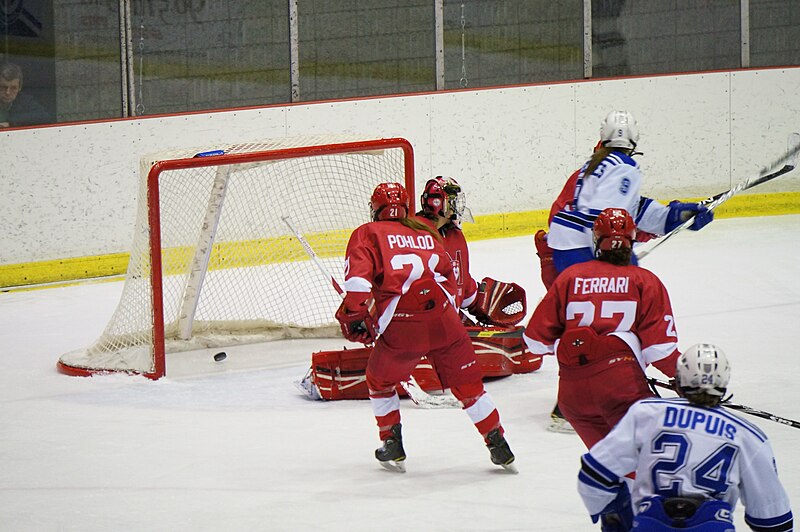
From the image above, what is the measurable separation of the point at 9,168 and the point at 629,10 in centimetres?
482

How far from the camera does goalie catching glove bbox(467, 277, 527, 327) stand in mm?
6242

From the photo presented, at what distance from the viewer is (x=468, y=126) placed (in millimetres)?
9328

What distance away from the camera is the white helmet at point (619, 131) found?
4.91m

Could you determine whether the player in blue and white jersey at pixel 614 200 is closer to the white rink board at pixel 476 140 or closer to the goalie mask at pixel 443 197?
the goalie mask at pixel 443 197

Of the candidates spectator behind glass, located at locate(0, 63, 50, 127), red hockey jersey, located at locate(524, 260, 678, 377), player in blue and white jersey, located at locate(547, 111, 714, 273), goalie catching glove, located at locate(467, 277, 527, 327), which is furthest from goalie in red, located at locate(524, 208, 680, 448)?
spectator behind glass, located at locate(0, 63, 50, 127)

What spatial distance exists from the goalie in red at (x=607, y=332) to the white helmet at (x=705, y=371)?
763mm

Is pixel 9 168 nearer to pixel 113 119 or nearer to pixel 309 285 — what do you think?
pixel 113 119

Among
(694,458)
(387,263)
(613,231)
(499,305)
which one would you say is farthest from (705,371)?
(499,305)

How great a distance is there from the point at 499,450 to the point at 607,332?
101 cm

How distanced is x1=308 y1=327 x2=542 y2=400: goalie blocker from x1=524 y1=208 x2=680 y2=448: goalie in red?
1.86 metres

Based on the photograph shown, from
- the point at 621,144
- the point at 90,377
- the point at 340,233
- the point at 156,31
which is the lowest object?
the point at 90,377

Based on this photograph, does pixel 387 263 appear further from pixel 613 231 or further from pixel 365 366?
pixel 365 366

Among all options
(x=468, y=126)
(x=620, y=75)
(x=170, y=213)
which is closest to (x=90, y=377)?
(x=170, y=213)

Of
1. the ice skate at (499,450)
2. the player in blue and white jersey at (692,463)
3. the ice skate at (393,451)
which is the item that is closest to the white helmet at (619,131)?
the ice skate at (499,450)
